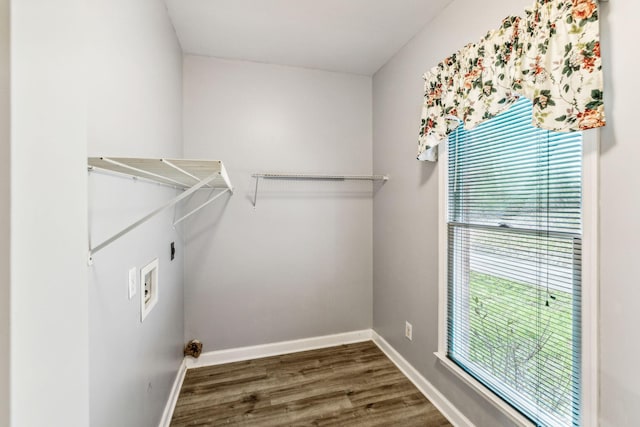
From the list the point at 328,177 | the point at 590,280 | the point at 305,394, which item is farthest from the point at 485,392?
the point at 328,177

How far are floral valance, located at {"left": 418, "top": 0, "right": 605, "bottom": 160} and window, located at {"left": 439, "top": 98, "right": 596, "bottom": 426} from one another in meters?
0.13

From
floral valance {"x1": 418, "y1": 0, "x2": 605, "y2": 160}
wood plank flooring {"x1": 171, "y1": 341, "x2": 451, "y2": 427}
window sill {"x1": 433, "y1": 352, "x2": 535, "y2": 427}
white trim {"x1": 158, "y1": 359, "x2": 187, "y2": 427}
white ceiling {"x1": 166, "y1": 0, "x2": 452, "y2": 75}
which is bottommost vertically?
wood plank flooring {"x1": 171, "y1": 341, "x2": 451, "y2": 427}

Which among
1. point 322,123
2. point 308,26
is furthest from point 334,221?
point 308,26

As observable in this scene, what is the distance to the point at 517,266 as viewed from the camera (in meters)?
1.41

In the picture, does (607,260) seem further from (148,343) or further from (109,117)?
(148,343)

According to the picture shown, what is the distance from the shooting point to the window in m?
1.19

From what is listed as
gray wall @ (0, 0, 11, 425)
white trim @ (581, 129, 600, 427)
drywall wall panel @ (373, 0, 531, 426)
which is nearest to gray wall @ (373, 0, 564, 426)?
drywall wall panel @ (373, 0, 531, 426)

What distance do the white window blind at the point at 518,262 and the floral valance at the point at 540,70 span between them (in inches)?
5.3

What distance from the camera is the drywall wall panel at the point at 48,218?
36cm

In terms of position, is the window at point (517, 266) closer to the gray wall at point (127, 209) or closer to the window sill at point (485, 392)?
the window sill at point (485, 392)

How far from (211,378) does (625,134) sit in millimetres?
2718

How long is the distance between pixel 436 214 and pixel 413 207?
10.1 inches

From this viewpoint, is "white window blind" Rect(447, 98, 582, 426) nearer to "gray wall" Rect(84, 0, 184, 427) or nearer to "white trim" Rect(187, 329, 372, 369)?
"white trim" Rect(187, 329, 372, 369)

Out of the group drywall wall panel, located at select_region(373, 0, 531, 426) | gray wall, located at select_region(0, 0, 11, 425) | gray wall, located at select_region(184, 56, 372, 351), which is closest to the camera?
gray wall, located at select_region(0, 0, 11, 425)
